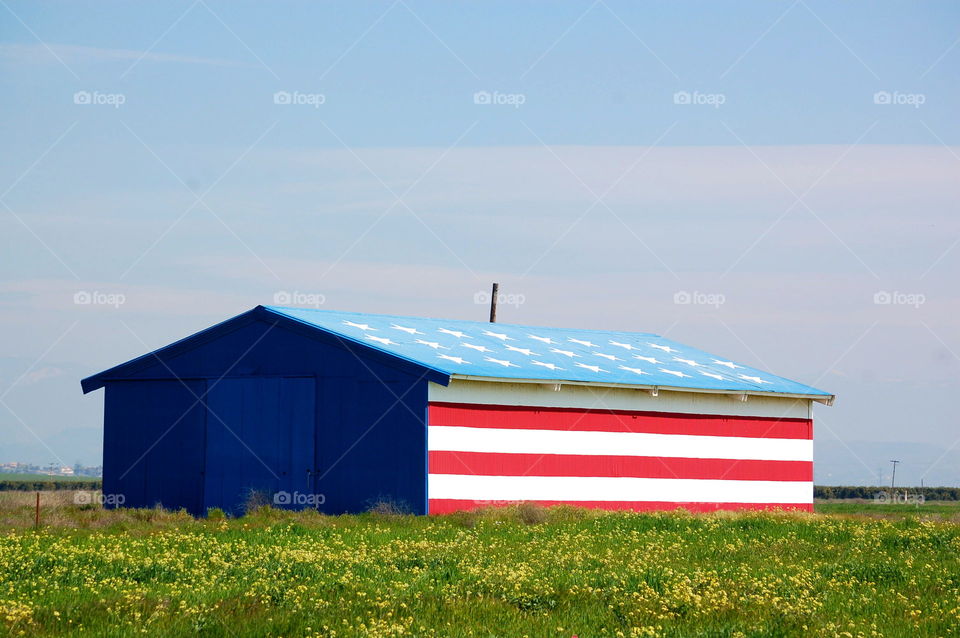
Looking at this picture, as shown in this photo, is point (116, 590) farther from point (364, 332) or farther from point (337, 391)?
point (364, 332)

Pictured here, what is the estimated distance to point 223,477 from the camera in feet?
107

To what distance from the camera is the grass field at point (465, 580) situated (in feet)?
43.7

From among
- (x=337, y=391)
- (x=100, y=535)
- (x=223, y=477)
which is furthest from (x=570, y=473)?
(x=100, y=535)

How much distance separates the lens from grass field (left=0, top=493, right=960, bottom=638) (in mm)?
13312

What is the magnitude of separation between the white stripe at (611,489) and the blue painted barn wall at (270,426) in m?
1.24

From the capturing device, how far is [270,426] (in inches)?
1258

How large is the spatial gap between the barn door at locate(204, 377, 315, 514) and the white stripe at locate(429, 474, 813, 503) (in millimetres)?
3974

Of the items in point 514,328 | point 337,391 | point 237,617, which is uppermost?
Result: point 514,328

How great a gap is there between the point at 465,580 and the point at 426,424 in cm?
1305

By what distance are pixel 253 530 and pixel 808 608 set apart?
12.7 m

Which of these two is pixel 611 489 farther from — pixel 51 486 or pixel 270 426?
pixel 51 486
